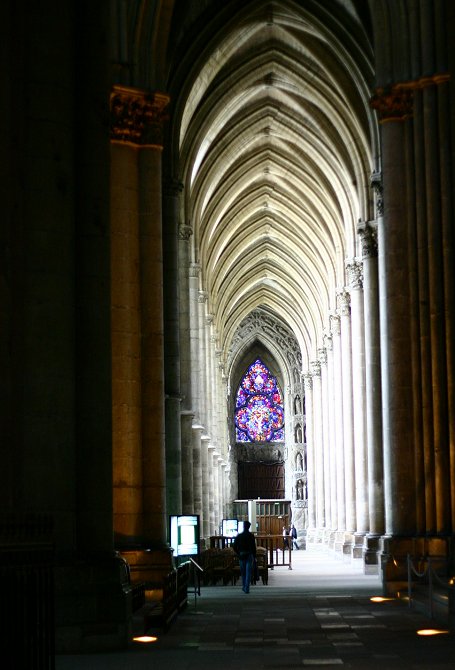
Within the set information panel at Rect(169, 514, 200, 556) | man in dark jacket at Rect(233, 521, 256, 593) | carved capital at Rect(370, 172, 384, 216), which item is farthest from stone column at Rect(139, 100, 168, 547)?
carved capital at Rect(370, 172, 384, 216)

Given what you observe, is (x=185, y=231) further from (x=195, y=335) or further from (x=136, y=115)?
(x=136, y=115)

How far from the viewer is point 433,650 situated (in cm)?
1243

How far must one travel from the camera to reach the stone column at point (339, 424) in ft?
148

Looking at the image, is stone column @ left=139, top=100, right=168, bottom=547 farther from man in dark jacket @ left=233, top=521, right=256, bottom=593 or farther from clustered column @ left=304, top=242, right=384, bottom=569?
clustered column @ left=304, top=242, right=384, bottom=569

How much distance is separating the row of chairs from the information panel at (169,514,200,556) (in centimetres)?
640

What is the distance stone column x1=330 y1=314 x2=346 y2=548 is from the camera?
45000 millimetres

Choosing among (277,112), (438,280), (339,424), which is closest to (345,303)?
(339,424)

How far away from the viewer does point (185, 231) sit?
3553 centimetres

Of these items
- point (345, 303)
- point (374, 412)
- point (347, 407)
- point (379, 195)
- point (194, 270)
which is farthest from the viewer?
point (345, 303)

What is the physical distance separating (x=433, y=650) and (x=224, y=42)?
2344 centimetres

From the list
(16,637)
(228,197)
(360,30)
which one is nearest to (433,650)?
(16,637)

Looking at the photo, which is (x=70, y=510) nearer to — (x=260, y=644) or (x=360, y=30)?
(x=260, y=644)

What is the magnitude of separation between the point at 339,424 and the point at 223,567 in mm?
18396

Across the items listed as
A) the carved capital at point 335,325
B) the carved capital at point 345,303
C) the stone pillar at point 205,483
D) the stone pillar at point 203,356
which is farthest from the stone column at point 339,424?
the stone pillar at point 203,356
